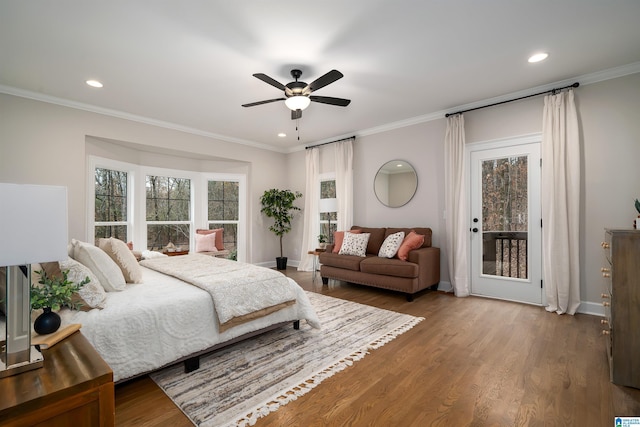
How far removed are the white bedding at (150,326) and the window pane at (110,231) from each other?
283cm

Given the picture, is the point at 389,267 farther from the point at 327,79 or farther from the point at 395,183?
the point at 327,79

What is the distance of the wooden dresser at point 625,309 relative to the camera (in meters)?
1.99

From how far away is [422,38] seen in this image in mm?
2619

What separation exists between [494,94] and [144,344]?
465 cm

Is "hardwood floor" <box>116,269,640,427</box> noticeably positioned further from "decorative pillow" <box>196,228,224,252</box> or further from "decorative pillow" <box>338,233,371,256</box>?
"decorative pillow" <box>196,228,224,252</box>

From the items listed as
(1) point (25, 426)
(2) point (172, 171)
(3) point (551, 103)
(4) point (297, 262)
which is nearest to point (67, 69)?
(2) point (172, 171)

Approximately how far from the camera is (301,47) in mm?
2746

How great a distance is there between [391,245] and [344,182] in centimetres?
177

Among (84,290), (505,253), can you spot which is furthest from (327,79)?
(505,253)

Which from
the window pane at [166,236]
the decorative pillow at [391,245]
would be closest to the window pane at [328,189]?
the decorative pillow at [391,245]

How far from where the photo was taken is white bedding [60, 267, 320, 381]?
182cm

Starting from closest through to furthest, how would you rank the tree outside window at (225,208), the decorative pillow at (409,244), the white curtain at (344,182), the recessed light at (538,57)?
the recessed light at (538,57), the decorative pillow at (409,244), the white curtain at (344,182), the tree outside window at (225,208)

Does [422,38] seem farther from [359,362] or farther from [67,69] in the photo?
[67,69]

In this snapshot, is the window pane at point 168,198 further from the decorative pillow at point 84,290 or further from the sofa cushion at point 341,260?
the decorative pillow at point 84,290
